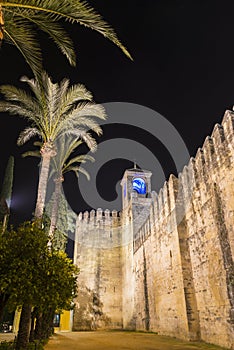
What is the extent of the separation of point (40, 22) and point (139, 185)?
850 inches

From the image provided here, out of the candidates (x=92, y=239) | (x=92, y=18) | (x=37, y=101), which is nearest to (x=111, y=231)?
(x=92, y=239)

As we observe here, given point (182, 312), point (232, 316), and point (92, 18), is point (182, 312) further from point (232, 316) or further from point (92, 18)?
point (92, 18)

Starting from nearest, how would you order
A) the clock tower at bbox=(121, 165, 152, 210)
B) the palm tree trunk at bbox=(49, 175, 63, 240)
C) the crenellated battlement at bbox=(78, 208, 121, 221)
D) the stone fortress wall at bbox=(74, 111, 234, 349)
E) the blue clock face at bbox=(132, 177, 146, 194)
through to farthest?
the stone fortress wall at bbox=(74, 111, 234, 349) → the palm tree trunk at bbox=(49, 175, 63, 240) → the clock tower at bbox=(121, 165, 152, 210) → the blue clock face at bbox=(132, 177, 146, 194) → the crenellated battlement at bbox=(78, 208, 121, 221)

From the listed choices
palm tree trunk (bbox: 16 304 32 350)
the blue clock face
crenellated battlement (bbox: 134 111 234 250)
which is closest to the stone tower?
the blue clock face

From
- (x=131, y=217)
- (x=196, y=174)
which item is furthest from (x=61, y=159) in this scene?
(x=131, y=217)

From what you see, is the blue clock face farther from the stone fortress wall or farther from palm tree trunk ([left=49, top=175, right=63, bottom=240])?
palm tree trunk ([left=49, top=175, right=63, bottom=240])

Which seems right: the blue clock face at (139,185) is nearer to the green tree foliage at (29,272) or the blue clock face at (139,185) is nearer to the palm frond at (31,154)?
the palm frond at (31,154)

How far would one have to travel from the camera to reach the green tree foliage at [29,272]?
20.8 ft

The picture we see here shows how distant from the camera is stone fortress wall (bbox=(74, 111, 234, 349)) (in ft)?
A: 31.1

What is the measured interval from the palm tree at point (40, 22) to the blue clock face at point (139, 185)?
67.3 ft

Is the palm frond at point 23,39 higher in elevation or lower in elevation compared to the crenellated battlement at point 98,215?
lower

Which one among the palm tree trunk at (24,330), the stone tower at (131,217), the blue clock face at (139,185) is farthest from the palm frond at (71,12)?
the blue clock face at (139,185)

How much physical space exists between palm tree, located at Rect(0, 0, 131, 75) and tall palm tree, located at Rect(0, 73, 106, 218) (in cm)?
352

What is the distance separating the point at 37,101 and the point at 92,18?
5576mm
